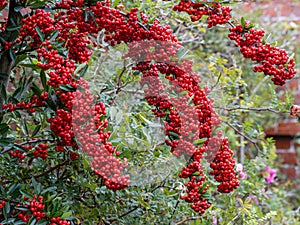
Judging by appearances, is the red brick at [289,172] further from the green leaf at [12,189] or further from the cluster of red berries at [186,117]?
the green leaf at [12,189]

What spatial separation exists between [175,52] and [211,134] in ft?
0.69

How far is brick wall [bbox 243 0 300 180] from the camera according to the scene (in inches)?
134

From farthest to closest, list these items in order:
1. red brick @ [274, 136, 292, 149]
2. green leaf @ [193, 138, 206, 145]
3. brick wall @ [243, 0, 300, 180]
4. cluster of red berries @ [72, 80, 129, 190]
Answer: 1. red brick @ [274, 136, 292, 149]
2. brick wall @ [243, 0, 300, 180]
3. green leaf @ [193, 138, 206, 145]
4. cluster of red berries @ [72, 80, 129, 190]

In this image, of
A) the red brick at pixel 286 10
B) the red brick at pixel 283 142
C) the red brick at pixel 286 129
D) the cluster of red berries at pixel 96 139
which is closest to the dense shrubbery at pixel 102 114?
the cluster of red berries at pixel 96 139

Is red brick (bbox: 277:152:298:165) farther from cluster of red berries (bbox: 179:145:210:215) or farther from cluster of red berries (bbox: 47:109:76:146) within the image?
cluster of red berries (bbox: 47:109:76:146)

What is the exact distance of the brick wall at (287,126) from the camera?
339 centimetres

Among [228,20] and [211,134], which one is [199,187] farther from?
[228,20]

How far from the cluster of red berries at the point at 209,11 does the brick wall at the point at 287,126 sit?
7.61 feet

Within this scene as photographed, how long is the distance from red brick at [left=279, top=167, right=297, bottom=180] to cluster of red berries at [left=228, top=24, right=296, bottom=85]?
251cm

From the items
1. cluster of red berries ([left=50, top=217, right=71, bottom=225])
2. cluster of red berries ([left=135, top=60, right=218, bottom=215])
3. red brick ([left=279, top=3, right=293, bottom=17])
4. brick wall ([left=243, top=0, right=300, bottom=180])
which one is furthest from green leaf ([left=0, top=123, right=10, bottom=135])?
red brick ([left=279, top=3, right=293, bottom=17])

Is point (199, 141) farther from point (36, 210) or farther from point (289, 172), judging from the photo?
point (289, 172)

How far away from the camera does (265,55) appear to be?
1092 millimetres

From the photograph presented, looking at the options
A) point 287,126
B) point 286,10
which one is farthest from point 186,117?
point 286,10

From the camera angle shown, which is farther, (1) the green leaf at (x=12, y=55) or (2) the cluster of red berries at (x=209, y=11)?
(2) the cluster of red berries at (x=209, y=11)
